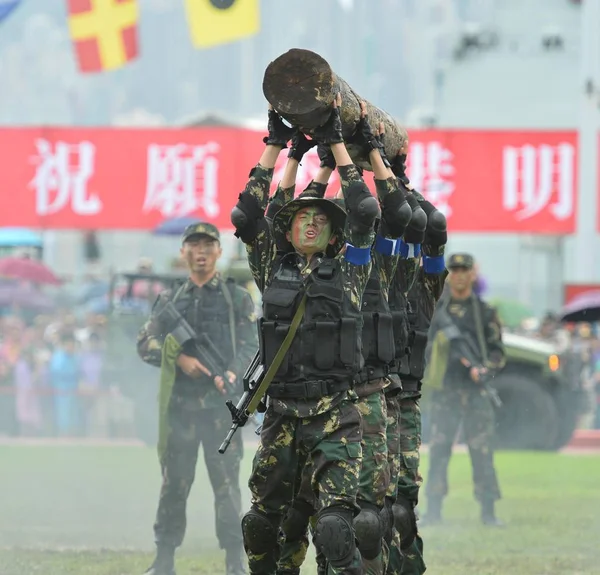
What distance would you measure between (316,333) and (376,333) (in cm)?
48

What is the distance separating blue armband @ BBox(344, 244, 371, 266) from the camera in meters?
7.19

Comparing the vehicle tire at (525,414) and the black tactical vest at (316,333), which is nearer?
the black tactical vest at (316,333)

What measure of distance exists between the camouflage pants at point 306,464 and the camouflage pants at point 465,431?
215 inches

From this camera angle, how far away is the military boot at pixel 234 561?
373 inches

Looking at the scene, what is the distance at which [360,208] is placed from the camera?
7066 mm

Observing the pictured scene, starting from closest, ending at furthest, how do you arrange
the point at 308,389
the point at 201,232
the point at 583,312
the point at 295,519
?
the point at 308,389 → the point at 295,519 → the point at 201,232 → the point at 583,312

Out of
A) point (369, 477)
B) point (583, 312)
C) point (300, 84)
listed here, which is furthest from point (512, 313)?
point (300, 84)

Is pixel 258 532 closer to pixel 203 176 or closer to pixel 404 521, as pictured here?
pixel 404 521

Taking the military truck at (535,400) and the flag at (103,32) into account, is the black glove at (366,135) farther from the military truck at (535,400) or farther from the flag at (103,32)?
the flag at (103,32)

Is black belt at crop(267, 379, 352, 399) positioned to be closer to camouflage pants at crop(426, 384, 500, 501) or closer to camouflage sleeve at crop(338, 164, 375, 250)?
camouflage sleeve at crop(338, 164, 375, 250)

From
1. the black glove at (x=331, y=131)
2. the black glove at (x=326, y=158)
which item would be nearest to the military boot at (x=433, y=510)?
the black glove at (x=326, y=158)

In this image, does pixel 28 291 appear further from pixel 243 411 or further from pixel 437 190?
pixel 243 411

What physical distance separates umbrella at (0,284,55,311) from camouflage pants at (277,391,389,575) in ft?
54.9

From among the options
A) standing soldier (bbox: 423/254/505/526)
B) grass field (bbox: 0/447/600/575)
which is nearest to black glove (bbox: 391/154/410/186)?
grass field (bbox: 0/447/600/575)
